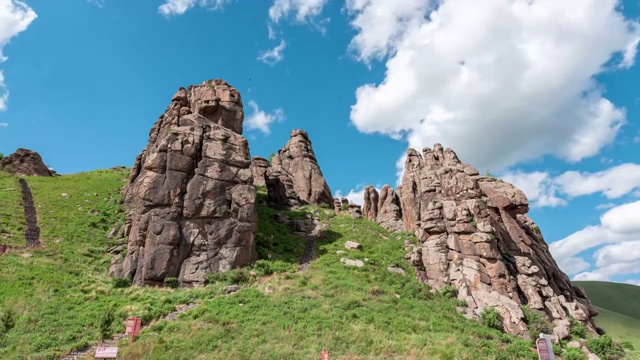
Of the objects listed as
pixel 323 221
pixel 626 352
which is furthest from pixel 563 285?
pixel 323 221

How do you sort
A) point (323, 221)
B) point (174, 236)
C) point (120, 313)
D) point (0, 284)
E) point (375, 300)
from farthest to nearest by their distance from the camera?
point (323, 221), point (174, 236), point (375, 300), point (0, 284), point (120, 313)

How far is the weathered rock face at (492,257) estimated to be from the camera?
2939 cm

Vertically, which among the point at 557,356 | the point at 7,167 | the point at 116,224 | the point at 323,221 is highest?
the point at 7,167

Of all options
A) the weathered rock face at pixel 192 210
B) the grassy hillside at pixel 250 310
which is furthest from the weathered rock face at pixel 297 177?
the weathered rock face at pixel 192 210

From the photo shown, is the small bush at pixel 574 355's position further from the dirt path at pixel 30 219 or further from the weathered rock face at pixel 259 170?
the weathered rock face at pixel 259 170

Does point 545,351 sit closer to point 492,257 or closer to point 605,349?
point 605,349

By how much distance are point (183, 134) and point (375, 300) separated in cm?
2518

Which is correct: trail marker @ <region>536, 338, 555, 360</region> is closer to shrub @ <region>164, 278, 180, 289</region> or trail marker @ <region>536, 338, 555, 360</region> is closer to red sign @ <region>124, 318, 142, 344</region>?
red sign @ <region>124, 318, 142, 344</region>

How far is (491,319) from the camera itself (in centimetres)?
2623

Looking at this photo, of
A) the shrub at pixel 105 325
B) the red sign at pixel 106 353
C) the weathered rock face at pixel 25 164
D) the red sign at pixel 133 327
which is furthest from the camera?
the weathered rock face at pixel 25 164

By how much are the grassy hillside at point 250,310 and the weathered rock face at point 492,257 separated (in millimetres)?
2402

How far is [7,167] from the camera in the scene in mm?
65062

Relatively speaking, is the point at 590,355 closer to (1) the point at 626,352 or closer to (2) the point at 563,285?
(1) the point at 626,352

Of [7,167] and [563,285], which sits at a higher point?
[7,167]
